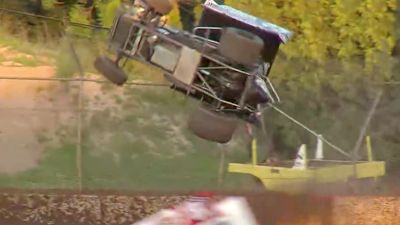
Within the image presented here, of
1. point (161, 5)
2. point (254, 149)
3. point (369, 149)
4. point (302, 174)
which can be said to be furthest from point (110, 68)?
point (369, 149)

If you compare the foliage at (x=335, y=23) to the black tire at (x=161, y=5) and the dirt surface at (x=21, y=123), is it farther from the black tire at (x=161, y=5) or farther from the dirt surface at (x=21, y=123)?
the black tire at (x=161, y=5)

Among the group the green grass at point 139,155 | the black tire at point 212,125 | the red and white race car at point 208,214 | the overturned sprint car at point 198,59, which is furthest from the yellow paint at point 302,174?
the red and white race car at point 208,214

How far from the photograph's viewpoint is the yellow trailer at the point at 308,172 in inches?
359

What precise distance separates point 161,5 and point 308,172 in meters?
3.28

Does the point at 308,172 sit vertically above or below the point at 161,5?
below

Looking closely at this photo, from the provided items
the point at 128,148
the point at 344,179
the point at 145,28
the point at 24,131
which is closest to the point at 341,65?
the point at 344,179

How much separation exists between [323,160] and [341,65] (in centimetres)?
147

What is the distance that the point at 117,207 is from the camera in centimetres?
942

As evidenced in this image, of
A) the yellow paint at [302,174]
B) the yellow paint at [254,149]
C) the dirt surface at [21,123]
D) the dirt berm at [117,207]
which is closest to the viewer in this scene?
the dirt berm at [117,207]

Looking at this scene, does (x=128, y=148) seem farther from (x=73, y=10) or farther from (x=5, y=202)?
(x=73, y=10)

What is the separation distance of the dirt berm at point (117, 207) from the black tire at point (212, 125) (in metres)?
2.10

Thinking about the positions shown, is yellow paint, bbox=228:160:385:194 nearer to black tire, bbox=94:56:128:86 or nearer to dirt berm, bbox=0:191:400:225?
dirt berm, bbox=0:191:400:225

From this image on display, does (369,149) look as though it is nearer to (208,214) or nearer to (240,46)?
(240,46)

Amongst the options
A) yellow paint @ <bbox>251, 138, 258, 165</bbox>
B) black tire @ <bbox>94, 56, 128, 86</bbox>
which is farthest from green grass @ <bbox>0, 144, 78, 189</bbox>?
black tire @ <bbox>94, 56, 128, 86</bbox>
